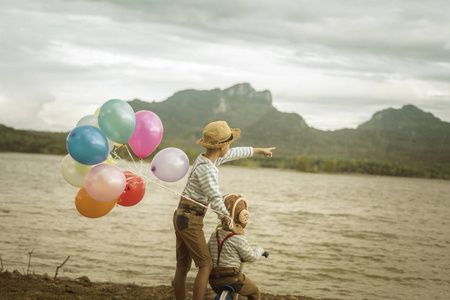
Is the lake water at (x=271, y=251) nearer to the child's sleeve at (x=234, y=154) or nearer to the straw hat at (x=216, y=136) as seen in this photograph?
the child's sleeve at (x=234, y=154)

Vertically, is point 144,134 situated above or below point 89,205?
above

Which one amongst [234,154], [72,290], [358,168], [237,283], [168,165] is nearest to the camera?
[237,283]

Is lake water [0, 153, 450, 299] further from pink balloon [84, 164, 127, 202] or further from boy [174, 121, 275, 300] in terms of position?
boy [174, 121, 275, 300]

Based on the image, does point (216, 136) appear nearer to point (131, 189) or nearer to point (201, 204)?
point (201, 204)

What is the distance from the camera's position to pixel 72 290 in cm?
579

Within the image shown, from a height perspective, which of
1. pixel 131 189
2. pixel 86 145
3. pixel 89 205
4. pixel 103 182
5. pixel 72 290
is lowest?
pixel 72 290

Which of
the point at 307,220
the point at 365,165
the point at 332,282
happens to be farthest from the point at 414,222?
the point at 365,165

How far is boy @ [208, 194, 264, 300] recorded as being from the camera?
14.7 ft

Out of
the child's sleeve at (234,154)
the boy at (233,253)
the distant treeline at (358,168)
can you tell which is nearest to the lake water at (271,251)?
the child's sleeve at (234,154)

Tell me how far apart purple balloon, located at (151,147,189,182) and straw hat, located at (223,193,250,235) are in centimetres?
75

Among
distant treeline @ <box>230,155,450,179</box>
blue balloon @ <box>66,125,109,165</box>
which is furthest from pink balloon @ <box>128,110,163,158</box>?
distant treeline @ <box>230,155,450,179</box>

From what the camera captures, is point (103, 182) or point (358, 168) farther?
point (358, 168)

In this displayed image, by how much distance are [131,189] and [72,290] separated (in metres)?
1.60

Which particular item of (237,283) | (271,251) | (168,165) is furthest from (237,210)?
(271,251)
